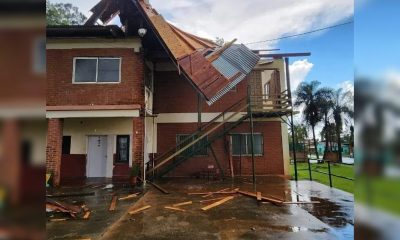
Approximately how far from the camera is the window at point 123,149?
12.1 meters

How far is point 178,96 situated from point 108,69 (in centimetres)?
398

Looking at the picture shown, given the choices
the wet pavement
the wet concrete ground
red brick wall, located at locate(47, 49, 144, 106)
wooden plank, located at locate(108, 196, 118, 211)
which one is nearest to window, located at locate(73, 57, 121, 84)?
red brick wall, located at locate(47, 49, 144, 106)

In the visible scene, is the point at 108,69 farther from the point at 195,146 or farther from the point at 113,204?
the point at 113,204

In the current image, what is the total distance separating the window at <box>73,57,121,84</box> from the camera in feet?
34.4

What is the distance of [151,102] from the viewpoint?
1337 centimetres

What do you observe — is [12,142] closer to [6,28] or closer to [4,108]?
[4,108]

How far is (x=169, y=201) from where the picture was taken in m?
7.57

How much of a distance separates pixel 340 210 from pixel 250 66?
23.6 feet

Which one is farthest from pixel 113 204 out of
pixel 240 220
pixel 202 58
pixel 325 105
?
pixel 325 105

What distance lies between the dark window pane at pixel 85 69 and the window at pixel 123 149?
278 centimetres

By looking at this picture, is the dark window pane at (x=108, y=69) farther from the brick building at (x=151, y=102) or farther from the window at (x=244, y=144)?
the window at (x=244, y=144)

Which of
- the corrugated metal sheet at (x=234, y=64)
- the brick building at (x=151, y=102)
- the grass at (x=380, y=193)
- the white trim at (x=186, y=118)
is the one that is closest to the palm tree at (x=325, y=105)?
the brick building at (x=151, y=102)

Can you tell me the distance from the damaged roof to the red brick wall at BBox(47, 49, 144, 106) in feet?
4.41

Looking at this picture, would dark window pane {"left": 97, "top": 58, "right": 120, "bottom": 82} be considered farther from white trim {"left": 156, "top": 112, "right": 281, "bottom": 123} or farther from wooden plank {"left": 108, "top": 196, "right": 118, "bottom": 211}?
wooden plank {"left": 108, "top": 196, "right": 118, "bottom": 211}
